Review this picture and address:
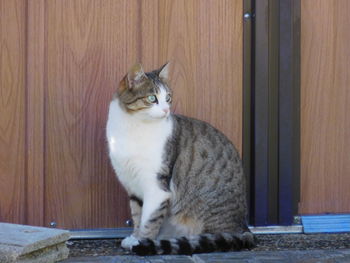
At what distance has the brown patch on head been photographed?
3.71 m

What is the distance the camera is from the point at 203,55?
13.9ft

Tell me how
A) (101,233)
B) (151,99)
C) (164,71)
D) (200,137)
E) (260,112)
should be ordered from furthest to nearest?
(260,112) → (101,233) → (200,137) → (164,71) → (151,99)

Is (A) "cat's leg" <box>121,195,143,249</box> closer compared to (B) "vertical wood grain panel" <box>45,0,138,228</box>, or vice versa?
(A) "cat's leg" <box>121,195,143,249</box>

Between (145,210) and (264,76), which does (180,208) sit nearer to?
(145,210)

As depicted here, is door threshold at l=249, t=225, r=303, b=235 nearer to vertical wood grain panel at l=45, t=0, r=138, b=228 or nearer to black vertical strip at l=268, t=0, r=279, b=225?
black vertical strip at l=268, t=0, r=279, b=225

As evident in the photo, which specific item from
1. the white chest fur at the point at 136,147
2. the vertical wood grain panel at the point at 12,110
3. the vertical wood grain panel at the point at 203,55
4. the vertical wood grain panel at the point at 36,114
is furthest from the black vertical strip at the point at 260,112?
the vertical wood grain panel at the point at 12,110

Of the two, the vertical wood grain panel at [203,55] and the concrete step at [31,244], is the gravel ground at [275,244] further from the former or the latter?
the vertical wood grain panel at [203,55]

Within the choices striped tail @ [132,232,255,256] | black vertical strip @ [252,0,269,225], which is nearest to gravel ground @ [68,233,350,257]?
striped tail @ [132,232,255,256]

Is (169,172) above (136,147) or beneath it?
beneath

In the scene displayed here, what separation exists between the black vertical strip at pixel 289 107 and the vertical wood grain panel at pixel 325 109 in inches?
3.1

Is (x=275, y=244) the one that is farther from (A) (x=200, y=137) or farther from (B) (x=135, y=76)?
(B) (x=135, y=76)

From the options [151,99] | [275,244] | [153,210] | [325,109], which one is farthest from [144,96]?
[325,109]

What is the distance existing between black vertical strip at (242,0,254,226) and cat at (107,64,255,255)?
12.5 inches

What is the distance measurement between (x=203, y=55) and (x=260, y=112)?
538 mm
